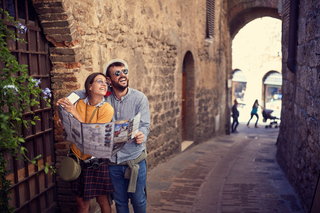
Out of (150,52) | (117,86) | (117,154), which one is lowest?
(117,154)

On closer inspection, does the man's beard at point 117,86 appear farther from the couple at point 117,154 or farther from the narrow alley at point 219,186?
the narrow alley at point 219,186

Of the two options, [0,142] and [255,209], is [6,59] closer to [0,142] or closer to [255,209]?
[0,142]

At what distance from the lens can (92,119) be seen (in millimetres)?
2512

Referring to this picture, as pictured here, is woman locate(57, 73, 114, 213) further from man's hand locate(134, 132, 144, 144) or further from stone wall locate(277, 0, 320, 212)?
stone wall locate(277, 0, 320, 212)

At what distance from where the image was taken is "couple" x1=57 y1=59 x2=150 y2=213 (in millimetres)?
2553

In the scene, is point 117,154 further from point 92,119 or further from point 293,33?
point 293,33

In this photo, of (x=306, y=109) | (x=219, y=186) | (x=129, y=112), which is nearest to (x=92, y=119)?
(x=129, y=112)

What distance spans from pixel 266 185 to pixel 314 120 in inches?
68.8

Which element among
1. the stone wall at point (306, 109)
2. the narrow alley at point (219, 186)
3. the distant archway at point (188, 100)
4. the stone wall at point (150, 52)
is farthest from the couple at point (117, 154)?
Result: the distant archway at point (188, 100)

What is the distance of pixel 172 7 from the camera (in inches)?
265

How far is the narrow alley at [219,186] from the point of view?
13.7 ft

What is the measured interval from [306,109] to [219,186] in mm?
1747

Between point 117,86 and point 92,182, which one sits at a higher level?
point 117,86

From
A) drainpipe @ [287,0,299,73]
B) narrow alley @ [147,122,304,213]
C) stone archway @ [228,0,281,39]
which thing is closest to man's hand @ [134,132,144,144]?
narrow alley @ [147,122,304,213]
